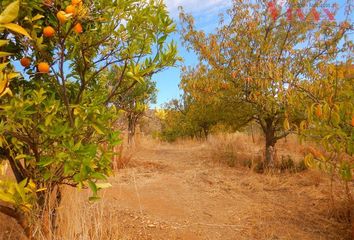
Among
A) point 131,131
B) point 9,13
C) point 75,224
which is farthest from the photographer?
point 131,131

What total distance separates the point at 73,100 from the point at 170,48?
0.86 metres

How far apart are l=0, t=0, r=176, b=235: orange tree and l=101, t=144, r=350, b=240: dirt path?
1.16m

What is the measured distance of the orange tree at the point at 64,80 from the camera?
6.18 feet

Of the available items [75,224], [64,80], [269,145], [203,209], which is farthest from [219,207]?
[269,145]

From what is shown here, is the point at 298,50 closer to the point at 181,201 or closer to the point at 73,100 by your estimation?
the point at 181,201

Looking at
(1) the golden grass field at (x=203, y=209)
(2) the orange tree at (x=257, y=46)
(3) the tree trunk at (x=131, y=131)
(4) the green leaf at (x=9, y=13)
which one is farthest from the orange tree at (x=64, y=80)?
(3) the tree trunk at (x=131, y=131)

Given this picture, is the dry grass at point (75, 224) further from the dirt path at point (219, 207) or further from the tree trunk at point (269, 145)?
the tree trunk at point (269, 145)

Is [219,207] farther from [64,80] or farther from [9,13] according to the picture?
[9,13]

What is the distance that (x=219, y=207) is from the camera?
4.62 m

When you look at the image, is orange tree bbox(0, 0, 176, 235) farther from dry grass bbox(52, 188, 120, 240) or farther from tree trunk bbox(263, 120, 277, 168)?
tree trunk bbox(263, 120, 277, 168)

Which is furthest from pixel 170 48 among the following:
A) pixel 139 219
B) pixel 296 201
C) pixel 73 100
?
pixel 296 201

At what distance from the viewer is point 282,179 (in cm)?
688

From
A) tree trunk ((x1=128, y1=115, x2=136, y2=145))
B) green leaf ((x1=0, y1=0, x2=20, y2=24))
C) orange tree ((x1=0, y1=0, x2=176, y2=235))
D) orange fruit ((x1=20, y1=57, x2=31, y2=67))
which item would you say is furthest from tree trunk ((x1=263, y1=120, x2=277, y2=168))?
green leaf ((x1=0, y1=0, x2=20, y2=24))

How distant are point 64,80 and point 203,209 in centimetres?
292
